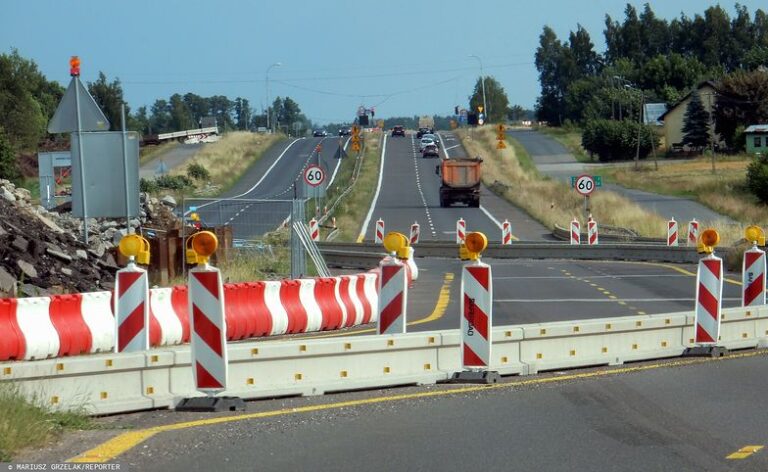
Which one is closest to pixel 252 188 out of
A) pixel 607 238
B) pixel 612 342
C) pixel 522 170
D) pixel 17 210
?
pixel 522 170

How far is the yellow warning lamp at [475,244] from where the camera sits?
10.7 metres

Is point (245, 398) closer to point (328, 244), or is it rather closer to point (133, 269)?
point (133, 269)

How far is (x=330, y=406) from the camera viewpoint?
9.84 meters

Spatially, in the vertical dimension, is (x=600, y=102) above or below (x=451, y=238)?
above

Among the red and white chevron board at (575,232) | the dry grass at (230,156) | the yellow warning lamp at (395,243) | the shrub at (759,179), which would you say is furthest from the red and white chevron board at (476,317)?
the dry grass at (230,156)

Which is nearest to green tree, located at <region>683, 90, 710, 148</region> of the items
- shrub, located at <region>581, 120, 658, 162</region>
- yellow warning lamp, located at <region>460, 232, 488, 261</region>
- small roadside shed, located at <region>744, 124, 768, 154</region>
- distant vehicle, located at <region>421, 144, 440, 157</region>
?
shrub, located at <region>581, 120, 658, 162</region>

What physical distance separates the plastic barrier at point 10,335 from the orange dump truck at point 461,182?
54.7m

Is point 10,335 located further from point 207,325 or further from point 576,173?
point 576,173

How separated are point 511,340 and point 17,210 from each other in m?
14.2

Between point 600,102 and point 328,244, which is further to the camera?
point 600,102

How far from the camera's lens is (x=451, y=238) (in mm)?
50000

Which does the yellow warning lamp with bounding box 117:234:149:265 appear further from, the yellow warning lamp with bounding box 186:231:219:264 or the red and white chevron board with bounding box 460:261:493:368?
the red and white chevron board with bounding box 460:261:493:368

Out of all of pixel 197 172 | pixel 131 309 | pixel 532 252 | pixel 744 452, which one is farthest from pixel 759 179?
pixel 744 452

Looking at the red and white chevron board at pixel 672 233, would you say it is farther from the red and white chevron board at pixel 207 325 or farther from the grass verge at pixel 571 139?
the grass verge at pixel 571 139
